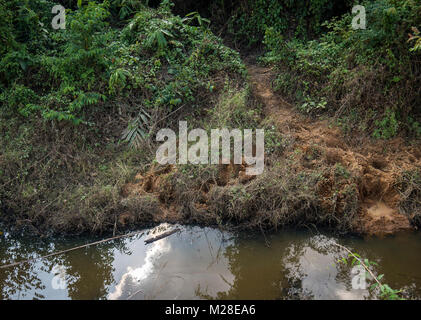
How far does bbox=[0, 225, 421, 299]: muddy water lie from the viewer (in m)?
3.48

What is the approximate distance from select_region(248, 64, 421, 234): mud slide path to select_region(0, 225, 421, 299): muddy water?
0.28 meters

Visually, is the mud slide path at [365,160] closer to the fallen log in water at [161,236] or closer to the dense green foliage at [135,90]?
the dense green foliage at [135,90]

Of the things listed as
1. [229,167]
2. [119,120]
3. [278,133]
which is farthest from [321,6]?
[119,120]

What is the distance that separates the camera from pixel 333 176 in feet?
14.6

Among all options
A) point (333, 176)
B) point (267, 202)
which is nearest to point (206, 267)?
point (267, 202)

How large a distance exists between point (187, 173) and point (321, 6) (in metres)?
3.80

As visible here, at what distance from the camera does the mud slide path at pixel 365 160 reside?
4250mm

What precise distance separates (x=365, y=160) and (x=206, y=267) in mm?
2484

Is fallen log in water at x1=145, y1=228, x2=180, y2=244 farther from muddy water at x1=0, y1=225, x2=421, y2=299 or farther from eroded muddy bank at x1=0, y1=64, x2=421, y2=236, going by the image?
eroded muddy bank at x1=0, y1=64, x2=421, y2=236

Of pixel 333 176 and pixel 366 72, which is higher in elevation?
pixel 366 72

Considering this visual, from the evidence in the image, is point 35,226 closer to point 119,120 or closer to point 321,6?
point 119,120

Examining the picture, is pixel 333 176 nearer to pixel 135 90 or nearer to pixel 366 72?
pixel 366 72

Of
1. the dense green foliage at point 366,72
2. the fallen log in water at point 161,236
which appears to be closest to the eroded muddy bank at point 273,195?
the fallen log in water at point 161,236

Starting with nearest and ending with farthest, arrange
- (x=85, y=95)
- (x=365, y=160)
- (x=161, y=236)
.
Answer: (x=161, y=236) < (x=365, y=160) < (x=85, y=95)
